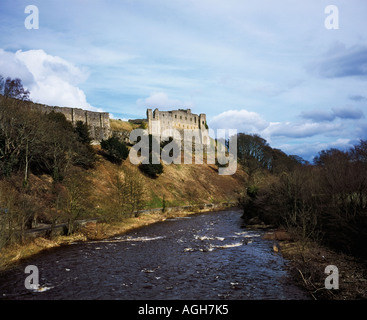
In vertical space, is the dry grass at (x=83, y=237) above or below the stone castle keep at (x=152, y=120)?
below

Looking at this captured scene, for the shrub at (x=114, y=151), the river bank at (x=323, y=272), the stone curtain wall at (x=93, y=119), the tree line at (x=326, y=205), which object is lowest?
the river bank at (x=323, y=272)

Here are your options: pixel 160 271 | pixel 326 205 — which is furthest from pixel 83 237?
pixel 326 205

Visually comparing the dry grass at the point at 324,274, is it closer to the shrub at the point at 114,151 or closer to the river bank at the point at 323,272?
the river bank at the point at 323,272

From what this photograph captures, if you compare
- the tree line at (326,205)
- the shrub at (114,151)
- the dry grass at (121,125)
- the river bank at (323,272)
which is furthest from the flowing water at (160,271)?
the dry grass at (121,125)

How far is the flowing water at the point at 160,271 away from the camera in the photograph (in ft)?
56.9

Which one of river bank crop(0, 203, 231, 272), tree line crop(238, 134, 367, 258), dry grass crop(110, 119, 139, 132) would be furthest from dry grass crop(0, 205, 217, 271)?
dry grass crop(110, 119, 139, 132)

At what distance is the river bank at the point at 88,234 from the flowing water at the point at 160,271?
110 centimetres

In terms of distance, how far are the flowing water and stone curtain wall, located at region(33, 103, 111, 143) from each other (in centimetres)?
4264

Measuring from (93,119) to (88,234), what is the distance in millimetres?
44811

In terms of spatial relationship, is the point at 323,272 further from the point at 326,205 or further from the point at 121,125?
the point at 121,125

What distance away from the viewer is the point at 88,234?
34.2m
